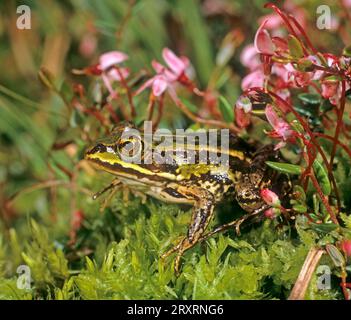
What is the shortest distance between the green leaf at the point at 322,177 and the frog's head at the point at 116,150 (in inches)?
17.4

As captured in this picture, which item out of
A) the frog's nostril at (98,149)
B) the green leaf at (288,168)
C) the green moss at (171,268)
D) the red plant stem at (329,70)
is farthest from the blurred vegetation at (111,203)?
the red plant stem at (329,70)

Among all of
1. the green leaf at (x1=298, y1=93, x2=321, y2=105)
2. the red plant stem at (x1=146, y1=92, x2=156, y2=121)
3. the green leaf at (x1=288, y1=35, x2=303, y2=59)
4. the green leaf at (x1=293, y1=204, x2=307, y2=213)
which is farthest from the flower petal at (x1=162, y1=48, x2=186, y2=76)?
the green leaf at (x1=293, y1=204, x2=307, y2=213)

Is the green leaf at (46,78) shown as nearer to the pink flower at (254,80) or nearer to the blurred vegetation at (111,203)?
the blurred vegetation at (111,203)

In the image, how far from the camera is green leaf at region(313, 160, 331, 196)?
4.20 feet

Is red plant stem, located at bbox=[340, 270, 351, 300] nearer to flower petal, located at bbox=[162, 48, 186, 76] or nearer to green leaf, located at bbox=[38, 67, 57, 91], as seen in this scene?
flower petal, located at bbox=[162, 48, 186, 76]

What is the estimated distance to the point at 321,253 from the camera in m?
1.26

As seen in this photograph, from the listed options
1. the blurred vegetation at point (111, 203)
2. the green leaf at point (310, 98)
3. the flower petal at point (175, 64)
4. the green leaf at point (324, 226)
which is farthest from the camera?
the flower petal at point (175, 64)

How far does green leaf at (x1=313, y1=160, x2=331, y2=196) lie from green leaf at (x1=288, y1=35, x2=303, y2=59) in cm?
25

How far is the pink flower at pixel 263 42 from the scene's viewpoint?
1266 mm

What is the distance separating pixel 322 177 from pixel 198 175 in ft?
1.11

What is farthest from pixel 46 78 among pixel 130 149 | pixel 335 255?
pixel 335 255

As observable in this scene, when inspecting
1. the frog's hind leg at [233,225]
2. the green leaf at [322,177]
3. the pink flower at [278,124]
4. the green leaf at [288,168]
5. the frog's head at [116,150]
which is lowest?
the frog's hind leg at [233,225]

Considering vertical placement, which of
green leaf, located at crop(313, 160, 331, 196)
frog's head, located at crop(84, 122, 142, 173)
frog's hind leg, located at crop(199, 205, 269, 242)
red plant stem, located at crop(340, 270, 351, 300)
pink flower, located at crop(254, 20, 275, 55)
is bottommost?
red plant stem, located at crop(340, 270, 351, 300)

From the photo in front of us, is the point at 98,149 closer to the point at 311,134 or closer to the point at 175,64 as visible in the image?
the point at 175,64
